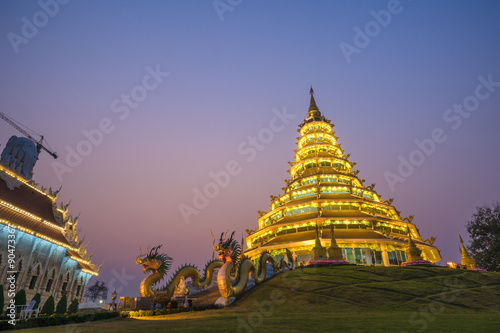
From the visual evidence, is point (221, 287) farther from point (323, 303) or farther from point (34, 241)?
point (34, 241)

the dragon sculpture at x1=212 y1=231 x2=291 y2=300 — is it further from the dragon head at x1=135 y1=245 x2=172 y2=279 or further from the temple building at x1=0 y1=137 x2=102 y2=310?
the temple building at x1=0 y1=137 x2=102 y2=310

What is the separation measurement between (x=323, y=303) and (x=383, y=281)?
5853mm

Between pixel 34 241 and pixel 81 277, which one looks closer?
pixel 34 241

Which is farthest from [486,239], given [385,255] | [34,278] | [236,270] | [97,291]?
[97,291]

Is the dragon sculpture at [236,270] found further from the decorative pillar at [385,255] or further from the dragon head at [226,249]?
the decorative pillar at [385,255]

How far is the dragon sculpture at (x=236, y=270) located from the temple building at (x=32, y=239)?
1825cm

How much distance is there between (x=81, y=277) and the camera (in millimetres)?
36250

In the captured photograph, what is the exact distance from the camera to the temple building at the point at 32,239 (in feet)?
81.8

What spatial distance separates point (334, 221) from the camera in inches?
1403

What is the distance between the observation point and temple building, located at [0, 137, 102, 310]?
81.8ft

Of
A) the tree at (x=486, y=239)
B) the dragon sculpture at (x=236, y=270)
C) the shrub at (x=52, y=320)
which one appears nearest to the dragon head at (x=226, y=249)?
the dragon sculpture at (x=236, y=270)

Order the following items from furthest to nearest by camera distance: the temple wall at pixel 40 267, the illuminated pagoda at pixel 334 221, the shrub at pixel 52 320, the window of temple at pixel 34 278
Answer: the illuminated pagoda at pixel 334 221, the window of temple at pixel 34 278, the temple wall at pixel 40 267, the shrub at pixel 52 320

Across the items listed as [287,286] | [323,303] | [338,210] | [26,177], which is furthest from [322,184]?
[26,177]

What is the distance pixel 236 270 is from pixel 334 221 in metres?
17.8
